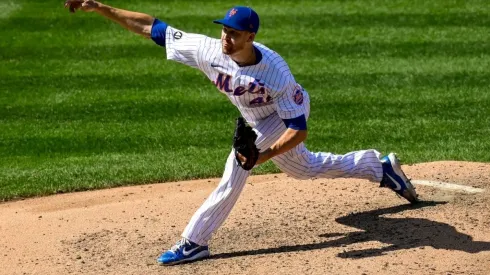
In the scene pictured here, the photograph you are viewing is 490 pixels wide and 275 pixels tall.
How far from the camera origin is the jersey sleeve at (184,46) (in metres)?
6.36

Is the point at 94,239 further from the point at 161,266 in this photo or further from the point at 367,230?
the point at 367,230

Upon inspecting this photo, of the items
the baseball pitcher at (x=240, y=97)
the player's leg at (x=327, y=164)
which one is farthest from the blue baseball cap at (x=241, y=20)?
the player's leg at (x=327, y=164)

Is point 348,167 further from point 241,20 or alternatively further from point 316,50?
point 316,50

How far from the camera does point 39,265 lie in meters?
6.34

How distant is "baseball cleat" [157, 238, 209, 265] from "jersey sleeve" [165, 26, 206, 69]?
1169 millimetres

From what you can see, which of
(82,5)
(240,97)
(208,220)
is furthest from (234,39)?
(208,220)

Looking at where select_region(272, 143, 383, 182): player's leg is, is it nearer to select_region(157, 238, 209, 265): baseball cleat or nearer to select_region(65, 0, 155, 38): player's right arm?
select_region(157, 238, 209, 265): baseball cleat

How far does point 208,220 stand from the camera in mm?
6328

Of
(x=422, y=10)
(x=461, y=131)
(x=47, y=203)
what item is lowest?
(x=47, y=203)

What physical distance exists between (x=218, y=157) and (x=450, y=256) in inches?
127

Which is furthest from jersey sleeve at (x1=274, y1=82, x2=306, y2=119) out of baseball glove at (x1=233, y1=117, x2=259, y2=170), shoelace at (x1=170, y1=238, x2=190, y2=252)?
shoelace at (x1=170, y1=238, x2=190, y2=252)

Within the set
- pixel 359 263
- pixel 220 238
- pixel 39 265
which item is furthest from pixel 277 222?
pixel 39 265

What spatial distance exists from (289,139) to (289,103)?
239 millimetres

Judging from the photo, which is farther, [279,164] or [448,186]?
[448,186]
